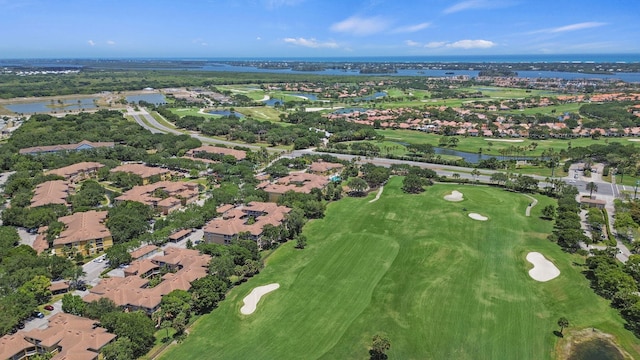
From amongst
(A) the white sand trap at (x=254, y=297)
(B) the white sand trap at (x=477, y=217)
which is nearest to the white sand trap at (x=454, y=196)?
(B) the white sand trap at (x=477, y=217)

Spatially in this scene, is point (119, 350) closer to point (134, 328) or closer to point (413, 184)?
point (134, 328)

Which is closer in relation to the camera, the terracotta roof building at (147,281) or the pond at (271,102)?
the terracotta roof building at (147,281)

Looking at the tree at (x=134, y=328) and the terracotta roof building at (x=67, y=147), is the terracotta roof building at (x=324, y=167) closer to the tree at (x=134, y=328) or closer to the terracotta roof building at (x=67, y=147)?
the tree at (x=134, y=328)

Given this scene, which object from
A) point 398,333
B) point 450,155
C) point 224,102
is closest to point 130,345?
point 398,333

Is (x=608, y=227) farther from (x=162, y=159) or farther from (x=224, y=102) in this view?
(x=224, y=102)

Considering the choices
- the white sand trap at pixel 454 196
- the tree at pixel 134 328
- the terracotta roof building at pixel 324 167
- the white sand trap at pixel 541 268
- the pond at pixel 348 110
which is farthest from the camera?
the pond at pixel 348 110

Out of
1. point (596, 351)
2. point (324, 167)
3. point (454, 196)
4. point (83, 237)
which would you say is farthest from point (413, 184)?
point (83, 237)
